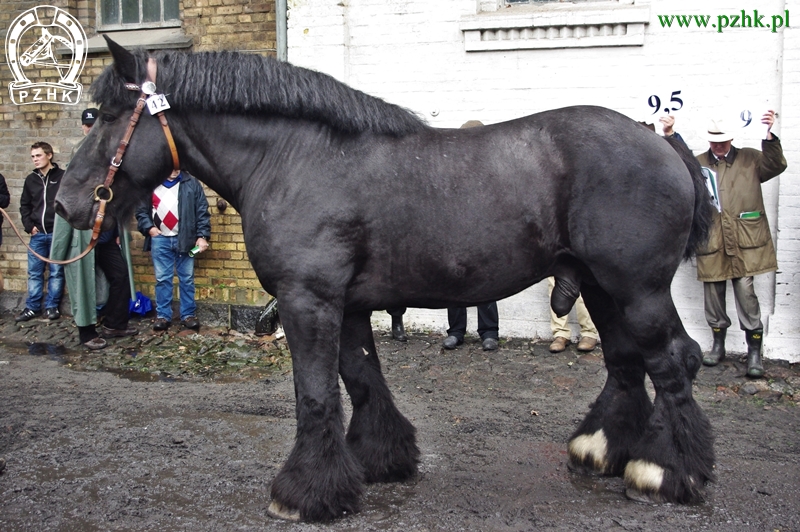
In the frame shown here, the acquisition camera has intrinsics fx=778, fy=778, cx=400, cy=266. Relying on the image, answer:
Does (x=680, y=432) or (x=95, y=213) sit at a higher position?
(x=95, y=213)

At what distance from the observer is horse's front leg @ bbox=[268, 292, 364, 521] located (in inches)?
157

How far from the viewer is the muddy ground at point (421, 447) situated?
4105 mm

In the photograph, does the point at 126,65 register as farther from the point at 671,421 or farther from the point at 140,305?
the point at 140,305

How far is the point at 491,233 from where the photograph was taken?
4.05 m

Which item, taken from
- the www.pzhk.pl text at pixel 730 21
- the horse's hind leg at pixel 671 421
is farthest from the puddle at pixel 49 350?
the www.pzhk.pl text at pixel 730 21

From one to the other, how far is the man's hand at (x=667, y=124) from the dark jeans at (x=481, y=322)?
242 centimetres

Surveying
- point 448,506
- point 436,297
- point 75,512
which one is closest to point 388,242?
point 436,297

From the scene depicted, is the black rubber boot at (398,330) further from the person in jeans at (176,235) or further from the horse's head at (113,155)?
the horse's head at (113,155)

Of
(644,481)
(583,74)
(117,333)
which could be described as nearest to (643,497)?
(644,481)

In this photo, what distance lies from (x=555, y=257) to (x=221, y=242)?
612 centimetres

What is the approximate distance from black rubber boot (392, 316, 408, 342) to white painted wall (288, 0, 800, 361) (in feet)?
1.01

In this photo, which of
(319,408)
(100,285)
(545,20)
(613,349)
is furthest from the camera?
(100,285)

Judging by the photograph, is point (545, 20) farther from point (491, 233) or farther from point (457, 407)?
point (491, 233)

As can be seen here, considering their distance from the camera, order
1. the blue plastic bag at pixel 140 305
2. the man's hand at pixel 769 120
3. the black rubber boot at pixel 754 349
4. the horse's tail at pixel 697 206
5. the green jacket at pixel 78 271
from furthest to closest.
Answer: the blue plastic bag at pixel 140 305
the green jacket at pixel 78 271
the black rubber boot at pixel 754 349
the man's hand at pixel 769 120
the horse's tail at pixel 697 206
